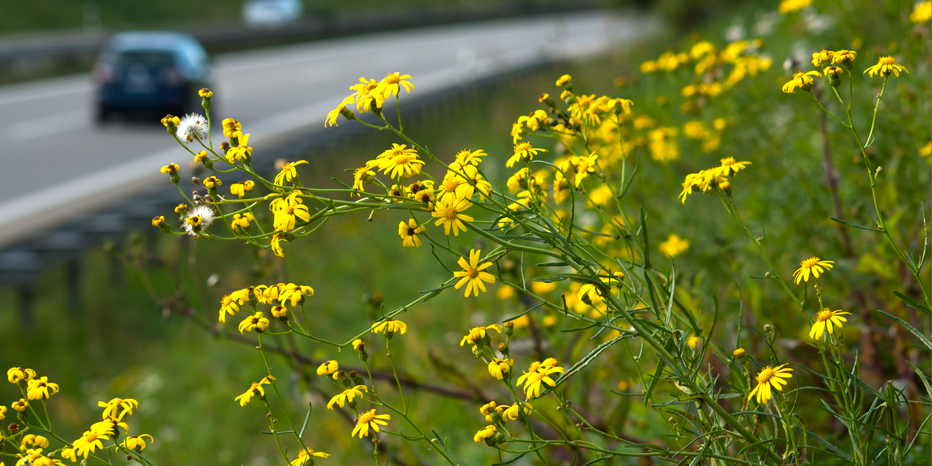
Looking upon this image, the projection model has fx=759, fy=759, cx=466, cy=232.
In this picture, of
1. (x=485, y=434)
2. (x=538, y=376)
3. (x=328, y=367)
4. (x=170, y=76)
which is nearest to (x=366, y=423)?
(x=328, y=367)

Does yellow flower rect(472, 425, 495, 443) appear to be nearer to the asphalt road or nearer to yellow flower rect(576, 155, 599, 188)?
yellow flower rect(576, 155, 599, 188)

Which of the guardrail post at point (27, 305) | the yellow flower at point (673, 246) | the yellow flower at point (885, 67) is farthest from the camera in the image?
the guardrail post at point (27, 305)

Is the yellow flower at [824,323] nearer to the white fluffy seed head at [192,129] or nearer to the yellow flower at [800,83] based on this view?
the yellow flower at [800,83]

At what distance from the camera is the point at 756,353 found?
8.71 ft

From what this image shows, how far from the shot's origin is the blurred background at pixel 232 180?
333 cm

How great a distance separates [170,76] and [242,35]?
13640 millimetres

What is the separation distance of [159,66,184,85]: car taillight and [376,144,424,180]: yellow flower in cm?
1177

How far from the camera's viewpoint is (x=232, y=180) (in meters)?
8.12

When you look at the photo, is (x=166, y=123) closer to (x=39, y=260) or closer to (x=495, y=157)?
(x=39, y=260)

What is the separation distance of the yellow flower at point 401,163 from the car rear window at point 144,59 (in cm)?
1200

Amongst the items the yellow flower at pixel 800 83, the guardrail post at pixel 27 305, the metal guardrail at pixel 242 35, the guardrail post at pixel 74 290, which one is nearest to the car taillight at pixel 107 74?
Answer: the guardrail post at pixel 74 290

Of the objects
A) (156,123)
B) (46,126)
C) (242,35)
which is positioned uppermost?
(46,126)

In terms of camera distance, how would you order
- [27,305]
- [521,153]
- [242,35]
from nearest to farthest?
[521,153] → [27,305] → [242,35]

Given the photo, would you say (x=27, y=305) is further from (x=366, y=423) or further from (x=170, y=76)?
(x=170, y=76)
